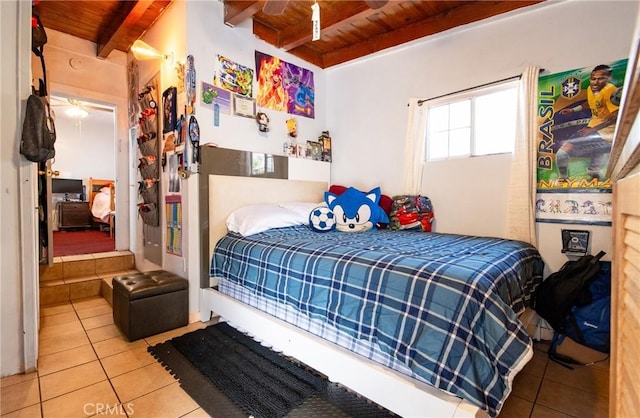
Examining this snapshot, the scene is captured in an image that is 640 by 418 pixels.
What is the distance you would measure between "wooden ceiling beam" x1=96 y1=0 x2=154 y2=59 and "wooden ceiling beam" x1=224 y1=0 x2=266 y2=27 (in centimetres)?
62

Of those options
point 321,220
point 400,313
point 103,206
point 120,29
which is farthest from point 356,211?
point 103,206

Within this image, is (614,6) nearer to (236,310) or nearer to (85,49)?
(236,310)

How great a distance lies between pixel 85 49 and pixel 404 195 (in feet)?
13.0

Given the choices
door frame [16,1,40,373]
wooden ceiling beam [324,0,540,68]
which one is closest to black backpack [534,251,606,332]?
wooden ceiling beam [324,0,540,68]

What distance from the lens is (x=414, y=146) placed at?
9.81 ft

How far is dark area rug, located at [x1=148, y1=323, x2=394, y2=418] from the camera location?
1446 millimetres

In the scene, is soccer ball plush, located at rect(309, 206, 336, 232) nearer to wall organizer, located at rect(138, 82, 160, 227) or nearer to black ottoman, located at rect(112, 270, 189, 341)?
black ottoman, located at rect(112, 270, 189, 341)

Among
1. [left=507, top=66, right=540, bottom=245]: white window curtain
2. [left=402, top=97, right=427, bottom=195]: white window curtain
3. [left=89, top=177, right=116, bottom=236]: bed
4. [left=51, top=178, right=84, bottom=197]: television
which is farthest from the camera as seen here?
[left=51, top=178, right=84, bottom=197]: television

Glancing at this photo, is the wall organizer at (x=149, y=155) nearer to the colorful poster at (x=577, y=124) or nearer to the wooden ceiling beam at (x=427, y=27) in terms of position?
the wooden ceiling beam at (x=427, y=27)

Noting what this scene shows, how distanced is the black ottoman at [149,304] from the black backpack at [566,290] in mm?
2653

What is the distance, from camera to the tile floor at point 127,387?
1438mm

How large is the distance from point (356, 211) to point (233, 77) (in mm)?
1728

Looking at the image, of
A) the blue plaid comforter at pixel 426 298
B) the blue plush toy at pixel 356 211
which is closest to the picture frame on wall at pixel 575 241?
the blue plaid comforter at pixel 426 298

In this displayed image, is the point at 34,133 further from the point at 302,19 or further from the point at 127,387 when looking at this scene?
the point at 302,19
